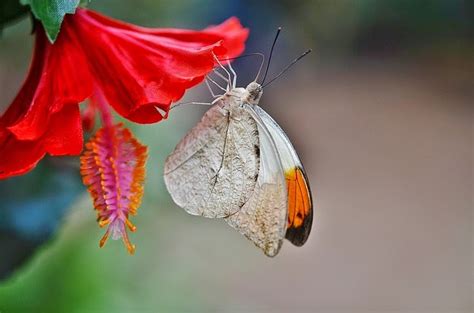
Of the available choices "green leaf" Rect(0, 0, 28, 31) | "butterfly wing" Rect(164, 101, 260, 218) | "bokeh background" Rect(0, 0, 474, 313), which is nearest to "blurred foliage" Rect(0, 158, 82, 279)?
"bokeh background" Rect(0, 0, 474, 313)

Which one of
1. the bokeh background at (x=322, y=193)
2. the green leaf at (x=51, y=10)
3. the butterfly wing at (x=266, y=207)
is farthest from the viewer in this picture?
the bokeh background at (x=322, y=193)

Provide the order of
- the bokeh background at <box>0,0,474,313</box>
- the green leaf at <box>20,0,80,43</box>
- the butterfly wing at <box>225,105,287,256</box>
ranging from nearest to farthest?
the green leaf at <box>20,0,80,43</box> < the butterfly wing at <box>225,105,287,256</box> < the bokeh background at <box>0,0,474,313</box>

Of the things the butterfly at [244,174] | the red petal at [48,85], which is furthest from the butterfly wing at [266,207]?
the red petal at [48,85]

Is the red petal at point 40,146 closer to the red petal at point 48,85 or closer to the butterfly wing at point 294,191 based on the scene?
the red petal at point 48,85

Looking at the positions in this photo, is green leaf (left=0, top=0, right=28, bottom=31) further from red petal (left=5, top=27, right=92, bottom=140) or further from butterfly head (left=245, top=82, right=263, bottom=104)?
butterfly head (left=245, top=82, right=263, bottom=104)

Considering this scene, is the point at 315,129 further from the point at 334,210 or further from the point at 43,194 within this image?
the point at 43,194
